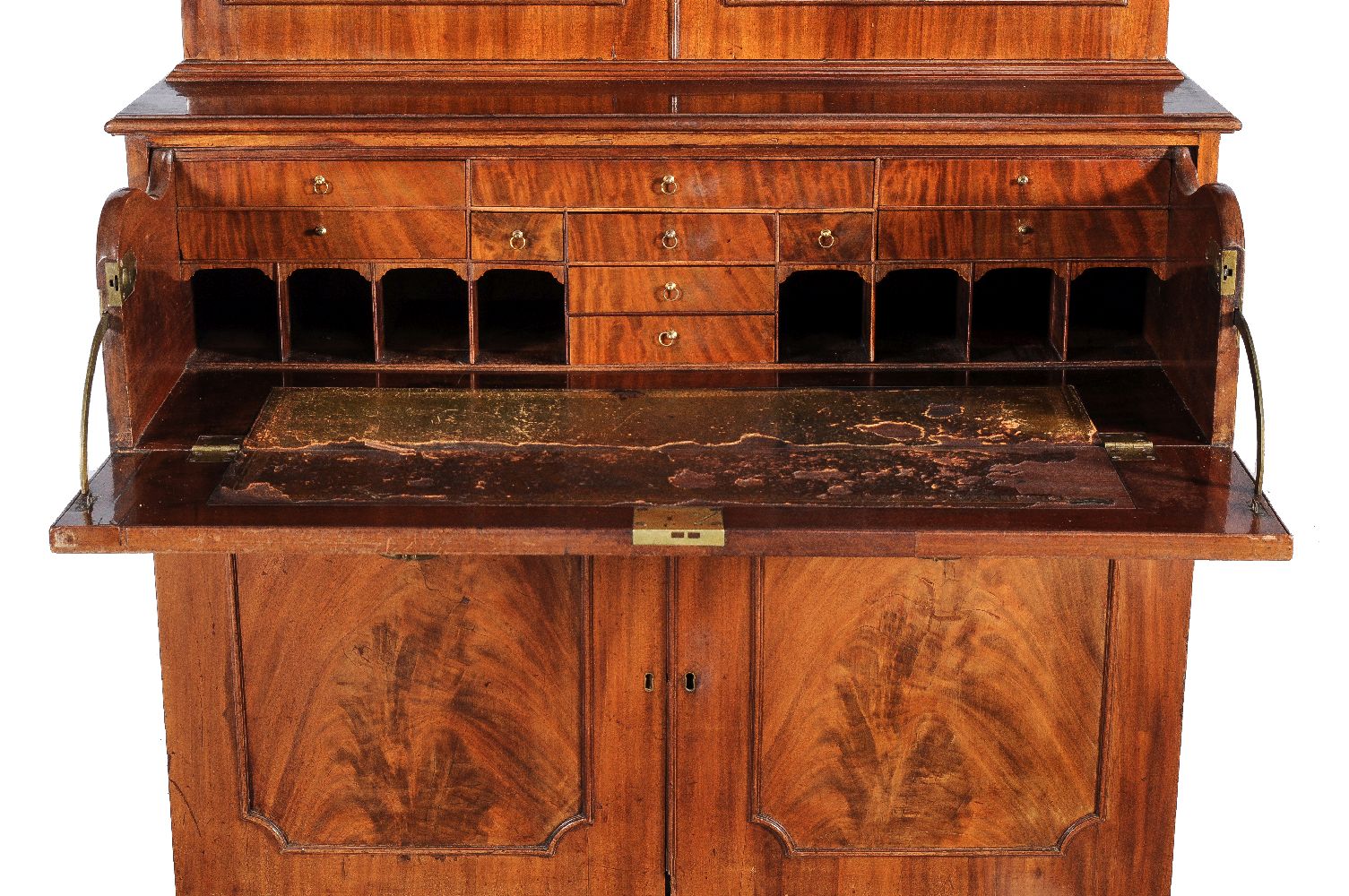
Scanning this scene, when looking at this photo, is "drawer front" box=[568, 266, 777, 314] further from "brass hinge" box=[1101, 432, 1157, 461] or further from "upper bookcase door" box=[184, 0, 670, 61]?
"brass hinge" box=[1101, 432, 1157, 461]

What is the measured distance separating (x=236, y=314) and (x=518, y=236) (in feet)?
2.58

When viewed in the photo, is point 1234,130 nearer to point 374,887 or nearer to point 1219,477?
point 1219,477

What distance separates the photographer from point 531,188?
201 inches

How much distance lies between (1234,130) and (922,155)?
64cm

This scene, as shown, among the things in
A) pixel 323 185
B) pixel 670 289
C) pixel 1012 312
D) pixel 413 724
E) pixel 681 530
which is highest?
pixel 323 185

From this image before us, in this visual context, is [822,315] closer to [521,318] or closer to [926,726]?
[521,318]

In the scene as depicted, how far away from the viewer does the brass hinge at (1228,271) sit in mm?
4762

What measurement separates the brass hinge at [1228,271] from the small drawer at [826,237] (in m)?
0.74

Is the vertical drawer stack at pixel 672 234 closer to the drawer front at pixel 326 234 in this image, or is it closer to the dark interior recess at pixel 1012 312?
the drawer front at pixel 326 234

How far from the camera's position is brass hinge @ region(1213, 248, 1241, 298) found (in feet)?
15.6

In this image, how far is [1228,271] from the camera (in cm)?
478

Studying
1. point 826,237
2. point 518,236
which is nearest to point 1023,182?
point 826,237

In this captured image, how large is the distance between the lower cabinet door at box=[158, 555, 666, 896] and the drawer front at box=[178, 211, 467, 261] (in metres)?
0.66

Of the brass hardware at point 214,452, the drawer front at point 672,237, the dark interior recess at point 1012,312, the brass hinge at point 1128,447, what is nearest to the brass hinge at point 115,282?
the brass hardware at point 214,452
